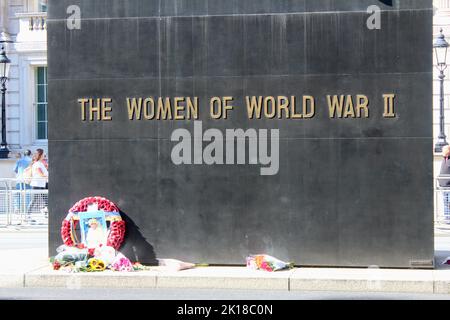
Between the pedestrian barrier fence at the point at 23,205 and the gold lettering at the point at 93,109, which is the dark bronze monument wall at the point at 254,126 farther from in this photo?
the pedestrian barrier fence at the point at 23,205

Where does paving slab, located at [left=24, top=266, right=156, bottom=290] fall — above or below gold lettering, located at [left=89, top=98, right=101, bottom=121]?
below

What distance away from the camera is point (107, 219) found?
500 inches

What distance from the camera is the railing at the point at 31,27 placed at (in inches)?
1487

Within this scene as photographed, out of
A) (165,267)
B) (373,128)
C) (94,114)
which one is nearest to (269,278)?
(165,267)

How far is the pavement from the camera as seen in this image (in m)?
11.3

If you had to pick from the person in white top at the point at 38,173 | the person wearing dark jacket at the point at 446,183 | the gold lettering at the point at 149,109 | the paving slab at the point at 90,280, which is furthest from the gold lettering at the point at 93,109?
the person wearing dark jacket at the point at 446,183

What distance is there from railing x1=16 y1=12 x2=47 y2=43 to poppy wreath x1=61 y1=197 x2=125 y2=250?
85.2ft

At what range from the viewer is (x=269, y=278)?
1163 cm

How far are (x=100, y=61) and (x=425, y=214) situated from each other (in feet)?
15.7

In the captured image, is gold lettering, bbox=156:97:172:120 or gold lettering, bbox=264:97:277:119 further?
gold lettering, bbox=156:97:172:120

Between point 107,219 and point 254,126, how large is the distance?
7.70 ft

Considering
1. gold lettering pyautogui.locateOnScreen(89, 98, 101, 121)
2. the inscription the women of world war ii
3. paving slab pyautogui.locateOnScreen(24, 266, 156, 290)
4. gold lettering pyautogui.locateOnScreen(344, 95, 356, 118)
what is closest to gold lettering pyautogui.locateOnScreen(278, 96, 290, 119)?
the inscription the women of world war ii

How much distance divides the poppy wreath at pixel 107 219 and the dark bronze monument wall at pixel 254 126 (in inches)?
5.8

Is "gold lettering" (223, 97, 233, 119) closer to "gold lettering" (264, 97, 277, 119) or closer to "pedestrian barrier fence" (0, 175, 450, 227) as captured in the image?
"gold lettering" (264, 97, 277, 119)
